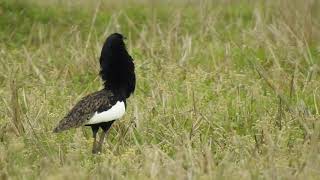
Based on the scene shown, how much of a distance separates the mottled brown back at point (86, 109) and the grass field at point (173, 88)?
0.13 m

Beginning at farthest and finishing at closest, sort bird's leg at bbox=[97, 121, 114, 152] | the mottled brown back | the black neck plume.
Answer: the black neck plume < bird's leg at bbox=[97, 121, 114, 152] < the mottled brown back

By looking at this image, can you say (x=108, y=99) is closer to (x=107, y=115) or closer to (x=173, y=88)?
(x=107, y=115)

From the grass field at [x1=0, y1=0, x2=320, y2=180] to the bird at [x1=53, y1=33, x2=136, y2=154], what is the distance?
131mm

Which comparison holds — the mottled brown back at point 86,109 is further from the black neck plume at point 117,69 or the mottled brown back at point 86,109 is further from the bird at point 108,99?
the black neck plume at point 117,69

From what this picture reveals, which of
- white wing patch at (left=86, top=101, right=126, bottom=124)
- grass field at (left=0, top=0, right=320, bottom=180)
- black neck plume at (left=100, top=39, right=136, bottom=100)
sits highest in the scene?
black neck plume at (left=100, top=39, right=136, bottom=100)

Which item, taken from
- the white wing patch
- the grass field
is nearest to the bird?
the white wing patch

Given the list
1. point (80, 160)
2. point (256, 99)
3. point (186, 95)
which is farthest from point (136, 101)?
point (80, 160)

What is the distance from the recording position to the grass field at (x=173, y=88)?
573 centimetres

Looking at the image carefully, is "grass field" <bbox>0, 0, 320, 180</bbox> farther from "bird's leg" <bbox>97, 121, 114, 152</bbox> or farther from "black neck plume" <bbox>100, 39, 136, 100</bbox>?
"black neck plume" <bbox>100, 39, 136, 100</bbox>

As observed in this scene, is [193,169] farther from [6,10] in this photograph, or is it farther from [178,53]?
[6,10]

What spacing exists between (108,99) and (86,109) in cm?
Result: 18

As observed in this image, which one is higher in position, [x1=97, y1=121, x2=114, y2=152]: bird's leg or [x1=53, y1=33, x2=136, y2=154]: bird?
[x1=53, y1=33, x2=136, y2=154]: bird

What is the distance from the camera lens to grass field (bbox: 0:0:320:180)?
573 cm

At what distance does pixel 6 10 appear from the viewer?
→ 35.5 feet
